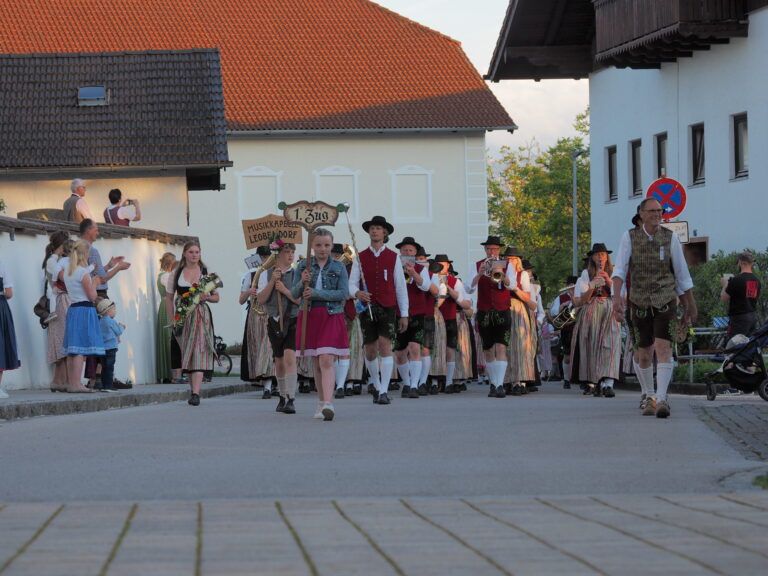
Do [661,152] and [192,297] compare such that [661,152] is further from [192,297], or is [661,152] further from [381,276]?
[192,297]

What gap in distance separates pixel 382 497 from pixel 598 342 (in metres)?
12.7

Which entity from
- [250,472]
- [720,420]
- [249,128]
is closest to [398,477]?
[250,472]

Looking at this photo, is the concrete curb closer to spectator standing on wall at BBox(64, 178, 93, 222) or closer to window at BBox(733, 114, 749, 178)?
spectator standing on wall at BBox(64, 178, 93, 222)

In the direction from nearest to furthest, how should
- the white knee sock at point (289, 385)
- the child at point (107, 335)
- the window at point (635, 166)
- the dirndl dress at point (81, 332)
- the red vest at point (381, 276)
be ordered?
the white knee sock at point (289, 385) < the dirndl dress at point (81, 332) < the red vest at point (381, 276) < the child at point (107, 335) < the window at point (635, 166)

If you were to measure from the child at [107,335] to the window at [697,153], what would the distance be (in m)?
19.8

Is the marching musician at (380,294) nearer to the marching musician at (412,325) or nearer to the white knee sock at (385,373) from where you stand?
the white knee sock at (385,373)

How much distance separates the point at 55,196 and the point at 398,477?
28.1m

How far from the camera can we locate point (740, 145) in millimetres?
33812

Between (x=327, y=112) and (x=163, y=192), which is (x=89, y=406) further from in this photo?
(x=327, y=112)

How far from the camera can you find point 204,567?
5945 mm

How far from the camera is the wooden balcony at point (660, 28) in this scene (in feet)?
106

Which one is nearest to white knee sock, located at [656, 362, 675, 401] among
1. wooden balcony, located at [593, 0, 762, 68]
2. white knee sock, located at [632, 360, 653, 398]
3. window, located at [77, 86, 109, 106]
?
white knee sock, located at [632, 360, 653, 398]

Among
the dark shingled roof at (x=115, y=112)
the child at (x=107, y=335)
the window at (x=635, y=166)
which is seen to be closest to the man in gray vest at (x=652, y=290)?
the child at (x=107, y=335)

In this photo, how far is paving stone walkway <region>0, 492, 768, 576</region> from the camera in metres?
5.97
